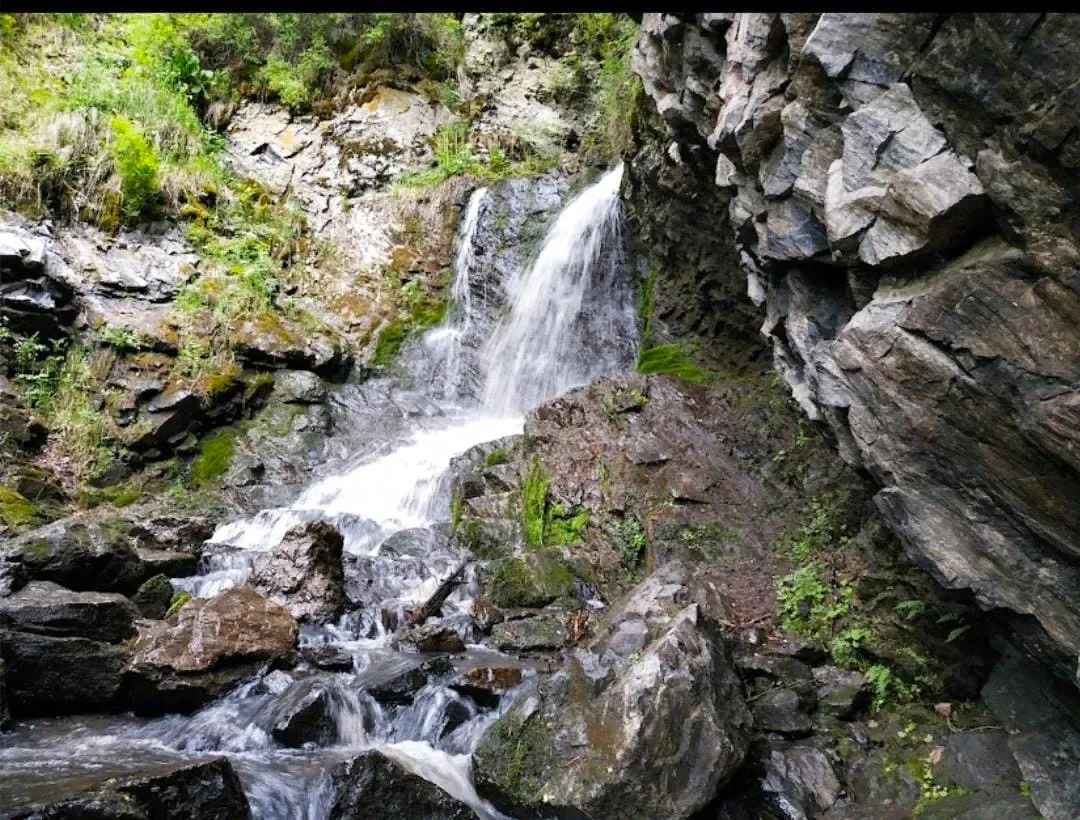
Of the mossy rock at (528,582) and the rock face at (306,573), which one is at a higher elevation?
the mossy rock at (528,582)

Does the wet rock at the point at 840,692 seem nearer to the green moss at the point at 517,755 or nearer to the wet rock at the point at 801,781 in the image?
the wet rock at the point at 801,781

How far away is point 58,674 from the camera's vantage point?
5.71 m

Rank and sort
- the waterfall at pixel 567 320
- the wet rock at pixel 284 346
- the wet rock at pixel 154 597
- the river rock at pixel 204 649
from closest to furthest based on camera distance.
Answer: the river rock at pixel 204 649, the wet rock at pixel 154 597, the wet rock at pixel 284 346, the waterfall at pixel 567 320

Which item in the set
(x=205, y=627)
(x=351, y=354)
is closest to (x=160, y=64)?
(x=351, y=354)

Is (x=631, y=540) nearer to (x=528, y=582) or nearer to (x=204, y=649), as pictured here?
(x=528, y=582)

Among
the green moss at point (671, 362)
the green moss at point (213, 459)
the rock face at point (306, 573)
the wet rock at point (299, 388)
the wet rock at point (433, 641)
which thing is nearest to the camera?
the wet rock at point (433, 641)

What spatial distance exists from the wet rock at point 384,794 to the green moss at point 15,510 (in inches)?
247

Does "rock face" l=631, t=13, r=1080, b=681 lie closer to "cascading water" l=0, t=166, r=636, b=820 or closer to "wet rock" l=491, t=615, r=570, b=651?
"wet rock" l=491, t=615, r=570, b=651

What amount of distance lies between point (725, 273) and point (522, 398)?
15.6 feet

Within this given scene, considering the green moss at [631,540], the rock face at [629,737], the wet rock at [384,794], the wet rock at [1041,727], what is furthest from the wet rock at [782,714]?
the green moss at [631,540]

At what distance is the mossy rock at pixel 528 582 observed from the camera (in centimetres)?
764

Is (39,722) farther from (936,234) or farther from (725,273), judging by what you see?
(725,273)

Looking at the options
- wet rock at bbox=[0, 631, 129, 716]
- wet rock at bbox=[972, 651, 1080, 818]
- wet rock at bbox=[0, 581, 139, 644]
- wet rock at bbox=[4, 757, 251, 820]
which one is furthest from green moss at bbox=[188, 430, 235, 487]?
wet rock at bbox=[972, 651, 1080, 818]

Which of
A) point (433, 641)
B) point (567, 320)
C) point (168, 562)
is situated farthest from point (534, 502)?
point (567, 320)
